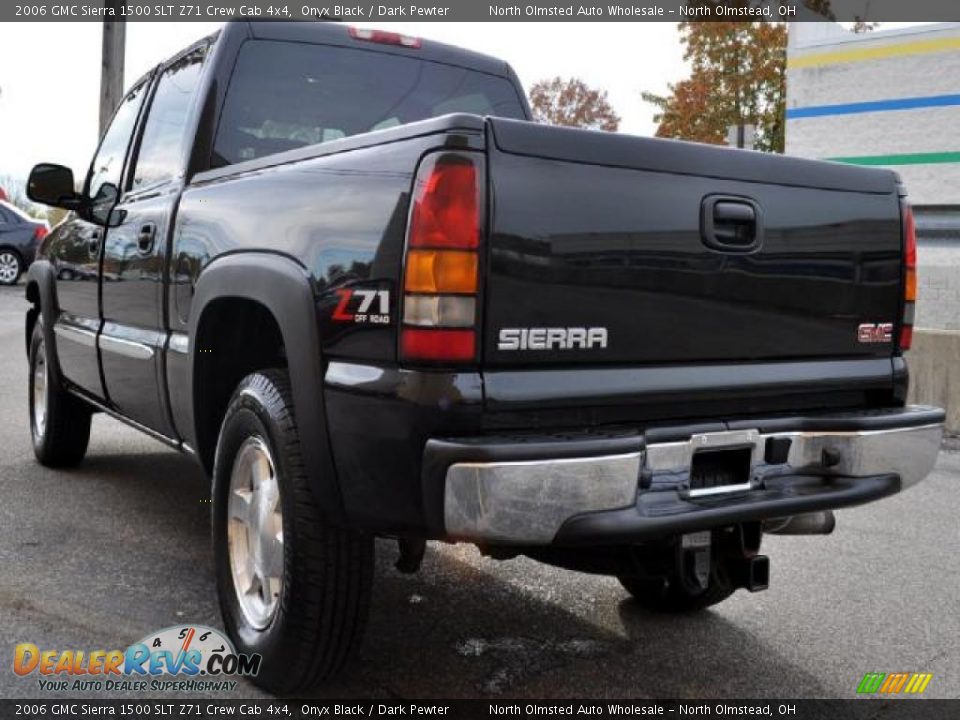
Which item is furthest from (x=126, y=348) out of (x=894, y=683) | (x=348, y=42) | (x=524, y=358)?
(x=894, y=683)

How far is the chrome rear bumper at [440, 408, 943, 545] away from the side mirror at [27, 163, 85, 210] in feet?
11.0

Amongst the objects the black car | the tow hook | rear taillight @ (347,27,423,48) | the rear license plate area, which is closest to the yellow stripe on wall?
rear taillight @ (347,27,423,48)

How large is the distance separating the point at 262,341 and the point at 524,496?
4.43 ft

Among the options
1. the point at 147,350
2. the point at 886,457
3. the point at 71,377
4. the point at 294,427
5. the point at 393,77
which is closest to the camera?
the point at 294,427

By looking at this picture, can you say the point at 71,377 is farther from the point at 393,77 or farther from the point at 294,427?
the point at 294,427

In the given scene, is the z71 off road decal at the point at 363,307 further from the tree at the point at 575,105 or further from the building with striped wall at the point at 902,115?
the tree at the point at 575,105

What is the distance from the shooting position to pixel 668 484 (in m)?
2.60

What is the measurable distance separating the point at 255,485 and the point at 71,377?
8.16ft

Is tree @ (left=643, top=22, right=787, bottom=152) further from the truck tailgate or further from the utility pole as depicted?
the truck tailgate

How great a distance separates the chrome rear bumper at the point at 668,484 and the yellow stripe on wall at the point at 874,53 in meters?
10.8

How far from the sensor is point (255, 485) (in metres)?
3.09

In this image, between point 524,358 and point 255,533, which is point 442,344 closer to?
point 524,358

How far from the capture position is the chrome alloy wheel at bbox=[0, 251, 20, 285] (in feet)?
64.1

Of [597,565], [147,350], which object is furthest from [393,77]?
[597,565]
